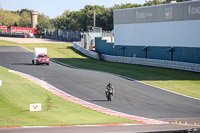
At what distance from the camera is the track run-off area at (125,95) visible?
90.0 ft

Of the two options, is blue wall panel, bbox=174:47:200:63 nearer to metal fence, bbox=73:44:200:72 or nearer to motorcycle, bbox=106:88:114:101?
metal fence, bbox=73:44:200:72

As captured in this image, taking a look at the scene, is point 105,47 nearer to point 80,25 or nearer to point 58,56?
point 58,56

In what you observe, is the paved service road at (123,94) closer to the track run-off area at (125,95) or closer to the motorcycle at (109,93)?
the track run-off area at (125,95)

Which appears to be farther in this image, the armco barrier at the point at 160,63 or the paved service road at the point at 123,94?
the armco barrier at the point at 160,63

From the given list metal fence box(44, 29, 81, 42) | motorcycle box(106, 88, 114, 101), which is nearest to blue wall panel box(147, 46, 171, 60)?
motorcycle box(106, 88, 114, 101)

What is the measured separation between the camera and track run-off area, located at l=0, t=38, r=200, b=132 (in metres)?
27.4

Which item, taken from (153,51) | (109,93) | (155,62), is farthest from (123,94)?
(153,51)

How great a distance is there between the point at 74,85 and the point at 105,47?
126ft

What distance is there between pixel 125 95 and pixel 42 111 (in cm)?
1110

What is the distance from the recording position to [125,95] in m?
34.5

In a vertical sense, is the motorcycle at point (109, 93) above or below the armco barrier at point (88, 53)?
below

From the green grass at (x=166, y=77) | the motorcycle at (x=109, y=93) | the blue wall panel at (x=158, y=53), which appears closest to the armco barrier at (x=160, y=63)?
the green grass at (x=166, y=77)

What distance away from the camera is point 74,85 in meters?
39.6

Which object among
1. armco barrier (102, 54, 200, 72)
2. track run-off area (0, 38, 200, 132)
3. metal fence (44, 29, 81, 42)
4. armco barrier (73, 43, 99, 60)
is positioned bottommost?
track run-off area (0, 38, 200, 132)
